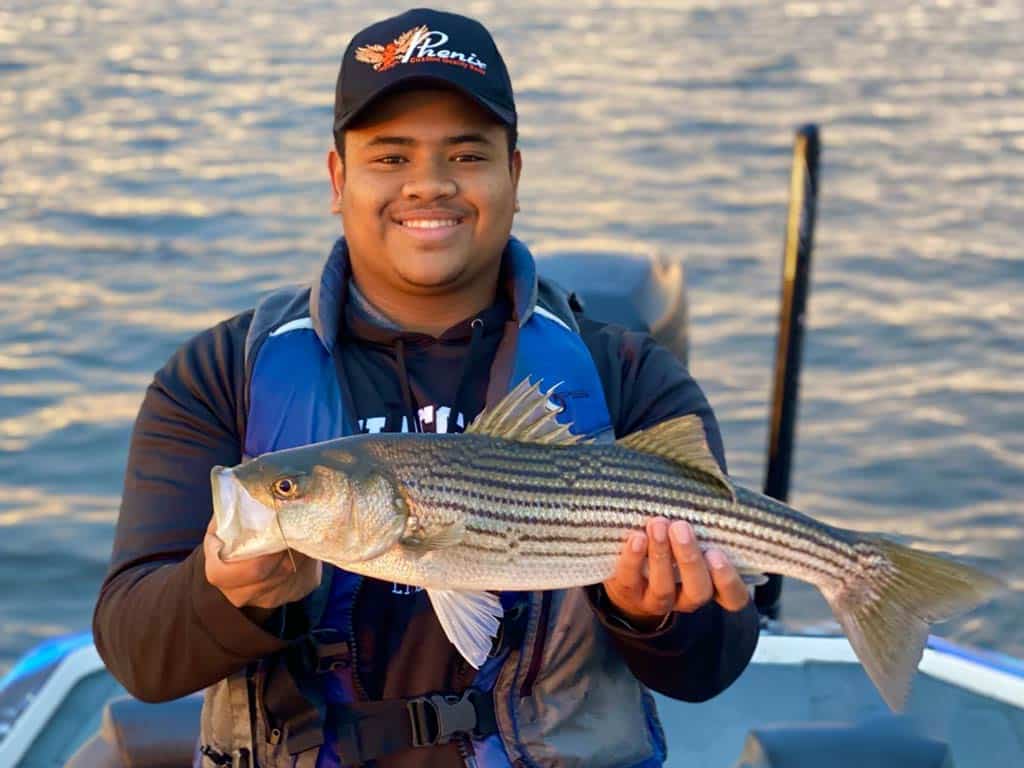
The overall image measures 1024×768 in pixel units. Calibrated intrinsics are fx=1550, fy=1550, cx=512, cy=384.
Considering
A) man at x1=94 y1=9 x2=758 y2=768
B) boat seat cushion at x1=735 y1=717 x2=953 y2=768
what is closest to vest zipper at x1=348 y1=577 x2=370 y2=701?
man at x1=94 y1=9 x2=758 y2=768

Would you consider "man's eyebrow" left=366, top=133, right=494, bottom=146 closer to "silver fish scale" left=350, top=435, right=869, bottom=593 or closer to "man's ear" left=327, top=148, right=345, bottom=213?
"man's ear" left=327, top=148, right=345, bottom=213

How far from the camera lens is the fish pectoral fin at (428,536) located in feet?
10.1

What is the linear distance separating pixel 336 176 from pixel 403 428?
2.21 feet

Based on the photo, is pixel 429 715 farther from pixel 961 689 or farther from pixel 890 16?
pixel 890 16

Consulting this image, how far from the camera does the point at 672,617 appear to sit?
3.44 metres

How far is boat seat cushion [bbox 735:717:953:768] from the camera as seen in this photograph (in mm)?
4320

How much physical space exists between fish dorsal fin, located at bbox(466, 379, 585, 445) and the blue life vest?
36 cm

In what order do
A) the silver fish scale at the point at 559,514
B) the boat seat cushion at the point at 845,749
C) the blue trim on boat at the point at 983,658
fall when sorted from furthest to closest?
the blue trim on boat at the point at 983,658, the boat seat cushion at the point at 845,749, the silver fish scale at the point at 559,514

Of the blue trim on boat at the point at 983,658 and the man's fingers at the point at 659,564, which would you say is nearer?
the man's fingers at the point at 659,564

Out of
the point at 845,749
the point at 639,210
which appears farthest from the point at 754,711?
the point at 639,210

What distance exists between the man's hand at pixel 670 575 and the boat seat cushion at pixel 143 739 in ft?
5.81

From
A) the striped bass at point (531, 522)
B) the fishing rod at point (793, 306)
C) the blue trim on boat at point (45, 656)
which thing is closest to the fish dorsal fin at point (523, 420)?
the striped bass at point (531, 522)

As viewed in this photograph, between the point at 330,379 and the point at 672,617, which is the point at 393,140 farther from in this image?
the point at 672,617

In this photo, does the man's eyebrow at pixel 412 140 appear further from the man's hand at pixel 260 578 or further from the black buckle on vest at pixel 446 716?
the black buckle on vest at pixel 446 716
